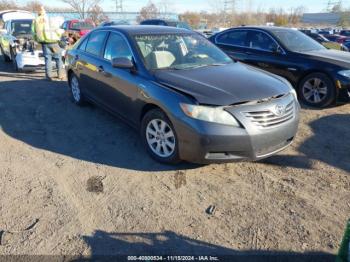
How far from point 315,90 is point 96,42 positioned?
4.23 m

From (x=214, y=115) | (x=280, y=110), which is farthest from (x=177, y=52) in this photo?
(x=280, y=110)

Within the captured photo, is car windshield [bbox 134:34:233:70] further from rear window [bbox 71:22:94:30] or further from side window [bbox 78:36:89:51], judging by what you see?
rear window [bbox 71:22:94:30]

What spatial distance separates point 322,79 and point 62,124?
486 cm

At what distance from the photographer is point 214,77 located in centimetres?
389

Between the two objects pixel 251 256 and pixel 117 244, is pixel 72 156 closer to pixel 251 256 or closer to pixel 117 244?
pixel 117 244

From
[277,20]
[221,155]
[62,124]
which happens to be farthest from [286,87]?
[277,20]

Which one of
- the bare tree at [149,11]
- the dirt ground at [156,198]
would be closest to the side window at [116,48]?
the dirt ground at [156,198]

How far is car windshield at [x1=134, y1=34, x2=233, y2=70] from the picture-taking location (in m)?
4.20

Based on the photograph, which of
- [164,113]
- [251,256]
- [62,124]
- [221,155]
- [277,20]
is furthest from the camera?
[277,20]

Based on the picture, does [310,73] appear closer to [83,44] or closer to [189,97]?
[189,97]

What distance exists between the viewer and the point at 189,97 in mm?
3406

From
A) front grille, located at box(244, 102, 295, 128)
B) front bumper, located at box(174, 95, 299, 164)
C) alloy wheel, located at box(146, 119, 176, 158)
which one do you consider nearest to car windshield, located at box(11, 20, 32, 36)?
alloy wheel, located at box(146, 119, 176, 158)

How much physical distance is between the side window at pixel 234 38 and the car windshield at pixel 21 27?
6.92 m

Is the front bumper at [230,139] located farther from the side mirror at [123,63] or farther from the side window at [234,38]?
the side window at [234,38]
